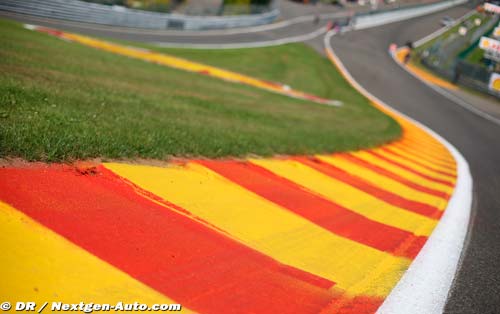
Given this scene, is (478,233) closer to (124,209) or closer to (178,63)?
(124,209)

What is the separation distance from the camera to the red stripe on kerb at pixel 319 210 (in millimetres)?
4742

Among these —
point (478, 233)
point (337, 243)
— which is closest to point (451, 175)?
point (478, 233)

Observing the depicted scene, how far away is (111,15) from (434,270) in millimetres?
33084

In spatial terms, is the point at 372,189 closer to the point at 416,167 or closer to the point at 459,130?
the point at 416,167

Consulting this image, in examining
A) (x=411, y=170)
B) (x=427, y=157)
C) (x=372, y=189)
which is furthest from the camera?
(x=427, y=157)

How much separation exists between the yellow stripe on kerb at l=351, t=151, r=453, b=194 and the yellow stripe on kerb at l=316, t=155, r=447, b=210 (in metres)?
0.75

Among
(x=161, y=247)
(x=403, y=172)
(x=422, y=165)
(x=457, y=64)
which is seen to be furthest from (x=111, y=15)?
(x=161, y=247)

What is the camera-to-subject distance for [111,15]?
33094 millimetres

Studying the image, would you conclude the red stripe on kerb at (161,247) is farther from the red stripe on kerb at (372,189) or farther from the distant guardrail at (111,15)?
the distant guardrail at (111,15)

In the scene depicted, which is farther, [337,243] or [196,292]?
[337,243]

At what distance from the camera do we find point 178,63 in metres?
22.5

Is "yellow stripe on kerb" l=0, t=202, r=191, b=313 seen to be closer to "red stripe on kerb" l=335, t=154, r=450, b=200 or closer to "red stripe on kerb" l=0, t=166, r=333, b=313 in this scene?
"red stripe on kerb" l=0, t=166, r=333, b=313

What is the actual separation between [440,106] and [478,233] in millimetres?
22648

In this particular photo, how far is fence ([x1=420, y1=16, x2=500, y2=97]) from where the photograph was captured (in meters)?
31.9
